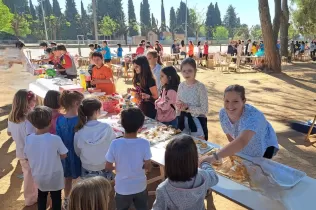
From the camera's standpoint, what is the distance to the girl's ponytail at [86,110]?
238cm

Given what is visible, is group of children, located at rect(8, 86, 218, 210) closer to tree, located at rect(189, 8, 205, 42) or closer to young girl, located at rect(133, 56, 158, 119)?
young girl, located at rect(133, 56, 158, 119)

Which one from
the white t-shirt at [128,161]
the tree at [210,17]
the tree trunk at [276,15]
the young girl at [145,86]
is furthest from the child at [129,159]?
the tree at [210,17]

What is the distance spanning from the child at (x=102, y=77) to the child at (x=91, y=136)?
203cm

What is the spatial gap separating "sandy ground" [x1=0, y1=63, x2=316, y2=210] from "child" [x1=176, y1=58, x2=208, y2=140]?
3.02 feet

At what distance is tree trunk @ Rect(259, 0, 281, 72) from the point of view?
11.8m

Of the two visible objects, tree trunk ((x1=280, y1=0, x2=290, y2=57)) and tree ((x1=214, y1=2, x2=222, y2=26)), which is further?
tree ((x1=214, y1=2, x2=222, y2=26))

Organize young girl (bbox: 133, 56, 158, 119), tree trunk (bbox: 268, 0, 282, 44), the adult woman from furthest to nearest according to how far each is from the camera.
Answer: tree trunk (bbox: 268, 0, 282, 44) → young girl (bbox: 133, 56, 158, 119) → the adult woman

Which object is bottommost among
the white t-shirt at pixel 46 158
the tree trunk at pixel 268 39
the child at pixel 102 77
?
the white t-shirt at pixel 46 158

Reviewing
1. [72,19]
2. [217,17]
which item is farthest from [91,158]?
[217,17]

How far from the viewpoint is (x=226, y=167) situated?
2.26 metres

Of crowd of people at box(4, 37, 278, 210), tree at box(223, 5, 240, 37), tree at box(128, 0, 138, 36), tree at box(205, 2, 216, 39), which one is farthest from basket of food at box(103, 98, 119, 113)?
tree at box(223, 5, 240, 37)

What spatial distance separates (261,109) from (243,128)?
5.48 metres

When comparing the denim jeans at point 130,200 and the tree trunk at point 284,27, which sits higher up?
the tree trunk at point 284,27

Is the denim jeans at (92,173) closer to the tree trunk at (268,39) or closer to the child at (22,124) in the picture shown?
the child at (22,124)
